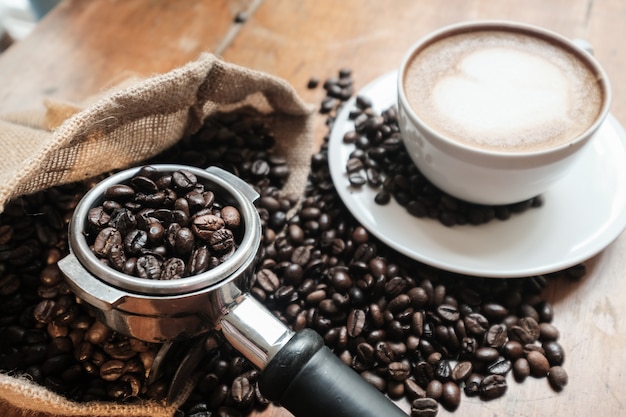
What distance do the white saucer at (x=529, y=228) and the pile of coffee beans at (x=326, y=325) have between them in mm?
42

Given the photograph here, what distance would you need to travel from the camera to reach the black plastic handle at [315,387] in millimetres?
789

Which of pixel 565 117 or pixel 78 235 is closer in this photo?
pixel 78 235

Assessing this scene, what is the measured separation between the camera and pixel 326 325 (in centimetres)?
103

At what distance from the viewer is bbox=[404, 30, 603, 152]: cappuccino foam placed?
1056 millimetres

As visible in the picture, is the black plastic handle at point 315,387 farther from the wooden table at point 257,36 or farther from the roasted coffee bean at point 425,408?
the wooden table at point 257,36

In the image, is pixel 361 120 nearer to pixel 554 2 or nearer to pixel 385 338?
pixel 385 338

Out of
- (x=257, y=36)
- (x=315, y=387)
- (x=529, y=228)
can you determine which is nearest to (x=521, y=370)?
(x=529, y=228)

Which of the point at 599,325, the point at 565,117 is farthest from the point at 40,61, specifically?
the point at 599,325

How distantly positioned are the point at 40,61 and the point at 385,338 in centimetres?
109

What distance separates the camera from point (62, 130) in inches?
37.6

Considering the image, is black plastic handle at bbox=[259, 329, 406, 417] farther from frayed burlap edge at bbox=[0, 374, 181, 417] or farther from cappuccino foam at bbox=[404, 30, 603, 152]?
cappuccino foam at bbox=[404, 30, 603, 152]

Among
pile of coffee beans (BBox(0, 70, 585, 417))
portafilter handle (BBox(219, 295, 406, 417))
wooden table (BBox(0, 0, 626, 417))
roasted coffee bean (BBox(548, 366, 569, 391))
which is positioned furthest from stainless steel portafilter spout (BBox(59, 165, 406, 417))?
wooden table (BBox(0, 0, 626, 417))

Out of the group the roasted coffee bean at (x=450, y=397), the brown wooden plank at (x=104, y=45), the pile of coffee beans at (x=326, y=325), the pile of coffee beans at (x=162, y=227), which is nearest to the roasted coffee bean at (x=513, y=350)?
the pile of coffee beans at (x=326, y=325)

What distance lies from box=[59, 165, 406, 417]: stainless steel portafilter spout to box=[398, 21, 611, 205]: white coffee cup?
0.37 meters
